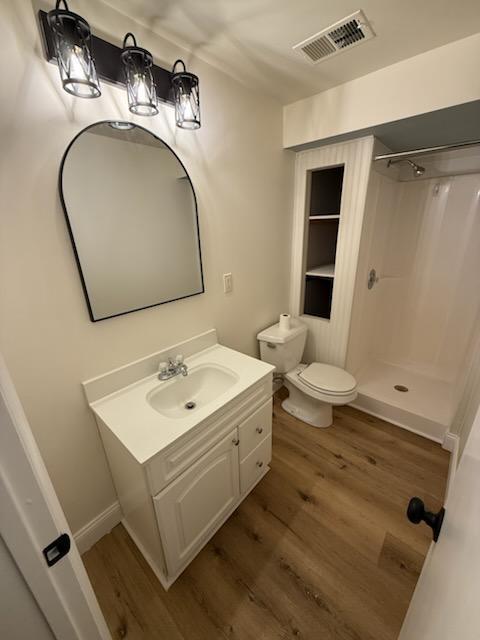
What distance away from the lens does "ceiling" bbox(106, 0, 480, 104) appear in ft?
3.18

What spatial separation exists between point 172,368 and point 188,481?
52 centimetres

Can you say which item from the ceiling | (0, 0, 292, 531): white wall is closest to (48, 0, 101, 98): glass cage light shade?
(0, 0, 292, 531): white wall

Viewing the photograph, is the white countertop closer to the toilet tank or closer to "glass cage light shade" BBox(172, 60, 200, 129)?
the toilet tank

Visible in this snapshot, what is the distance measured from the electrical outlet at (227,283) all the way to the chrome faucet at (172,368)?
1.77ft

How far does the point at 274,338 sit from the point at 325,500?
1.03 metres

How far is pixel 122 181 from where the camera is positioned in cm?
110

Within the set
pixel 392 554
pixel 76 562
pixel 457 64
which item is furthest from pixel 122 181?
pixel 392 554

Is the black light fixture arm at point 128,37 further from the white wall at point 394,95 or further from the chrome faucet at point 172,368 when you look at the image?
the chrome faucet at point 172,368

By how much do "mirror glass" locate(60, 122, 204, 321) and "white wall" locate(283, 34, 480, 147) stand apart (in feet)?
3.23

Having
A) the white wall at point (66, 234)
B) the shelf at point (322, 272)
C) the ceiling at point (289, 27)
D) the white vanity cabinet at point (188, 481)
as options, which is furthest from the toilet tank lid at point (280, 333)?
the ceiling at point (289, 27)

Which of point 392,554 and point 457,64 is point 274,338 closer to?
point 392,554

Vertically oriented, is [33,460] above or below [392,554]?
above

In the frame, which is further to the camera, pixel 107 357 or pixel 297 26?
pixel 107 357

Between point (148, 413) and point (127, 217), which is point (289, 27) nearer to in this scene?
point (127, 217)
